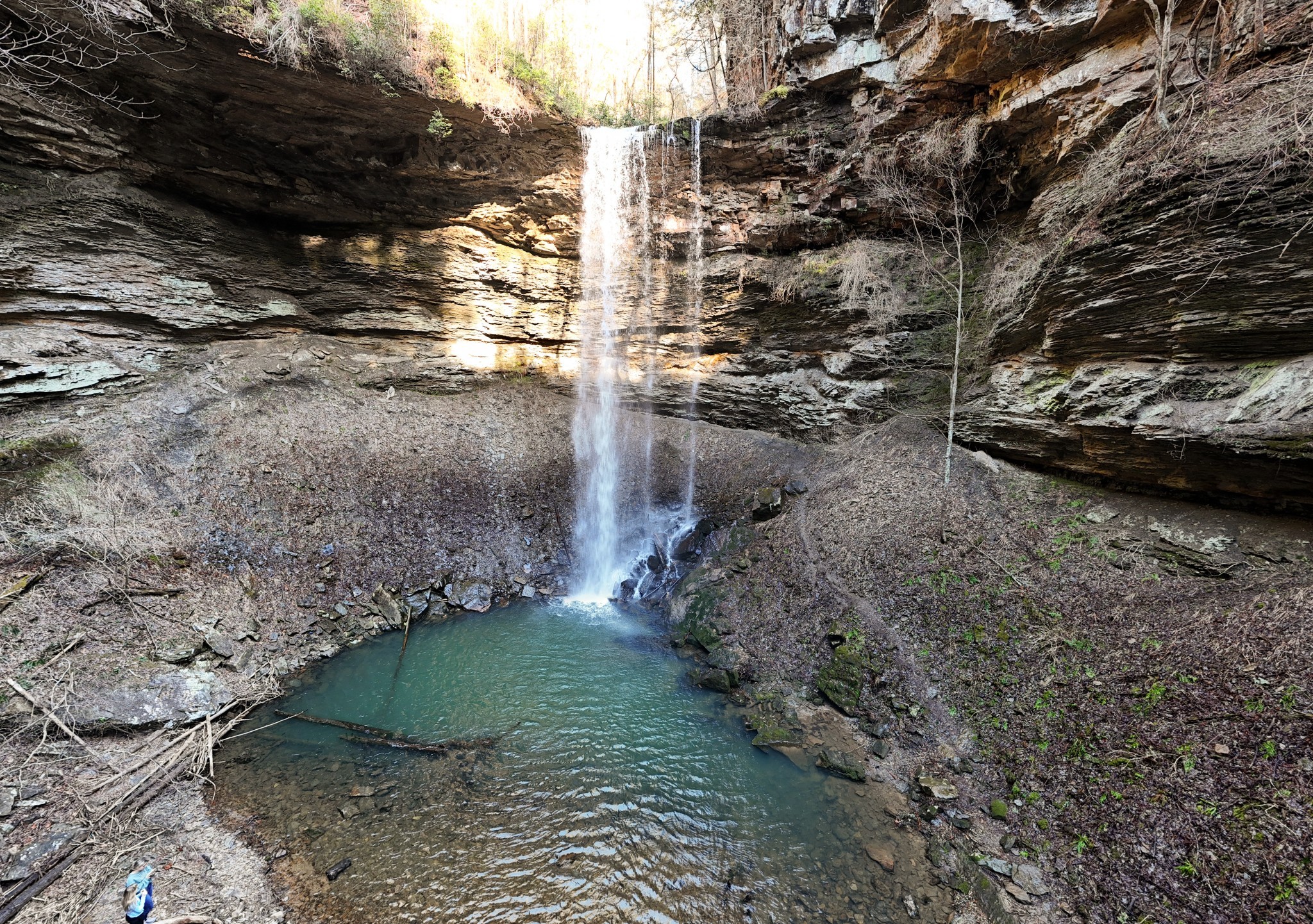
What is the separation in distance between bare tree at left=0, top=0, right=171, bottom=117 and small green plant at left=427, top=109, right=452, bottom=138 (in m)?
3.47

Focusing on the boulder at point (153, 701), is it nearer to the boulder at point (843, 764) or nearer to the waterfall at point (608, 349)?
the waterfall at point (608, 349)

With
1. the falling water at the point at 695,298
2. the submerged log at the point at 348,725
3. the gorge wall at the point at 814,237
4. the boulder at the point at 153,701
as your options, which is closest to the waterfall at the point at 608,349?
the gorge wall at the point at 814,237

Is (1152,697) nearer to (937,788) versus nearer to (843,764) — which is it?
(937,788)

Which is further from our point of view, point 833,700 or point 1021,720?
point 833,700

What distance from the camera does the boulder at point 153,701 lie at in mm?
5023

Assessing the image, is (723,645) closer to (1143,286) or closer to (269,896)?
(269,896)

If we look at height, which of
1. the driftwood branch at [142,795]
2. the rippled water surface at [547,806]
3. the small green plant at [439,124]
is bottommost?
the rippled water surface at [547,806]

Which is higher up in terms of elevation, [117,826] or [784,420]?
[784,420]

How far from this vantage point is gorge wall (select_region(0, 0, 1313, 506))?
17.0ft

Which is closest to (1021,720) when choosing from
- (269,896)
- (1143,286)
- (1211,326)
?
(1211,326)

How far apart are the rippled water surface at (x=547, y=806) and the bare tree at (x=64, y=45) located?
30.2 ft

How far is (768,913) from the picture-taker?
3.81 m

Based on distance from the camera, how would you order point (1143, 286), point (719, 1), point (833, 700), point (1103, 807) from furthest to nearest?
point (719, 1), point (833, 700), point (1143, 286), point (1103, 807)

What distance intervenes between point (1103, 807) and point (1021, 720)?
984mm
